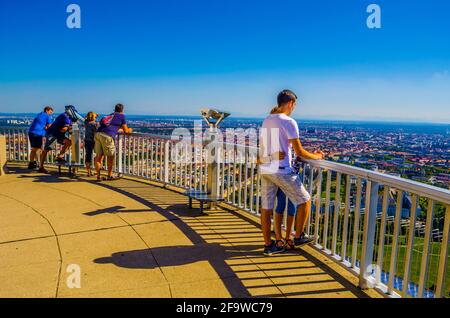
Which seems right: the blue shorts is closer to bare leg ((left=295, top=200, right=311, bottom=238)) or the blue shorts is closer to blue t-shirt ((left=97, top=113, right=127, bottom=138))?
bare leg ((left=295, top=200, right=311, bottom=238))

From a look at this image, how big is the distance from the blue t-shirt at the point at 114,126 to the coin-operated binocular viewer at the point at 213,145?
2994 mm

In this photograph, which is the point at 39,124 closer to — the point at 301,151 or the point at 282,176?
the point at 282,176

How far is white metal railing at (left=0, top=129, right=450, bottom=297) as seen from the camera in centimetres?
299

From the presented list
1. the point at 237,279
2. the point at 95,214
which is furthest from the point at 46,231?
the point at 237,279

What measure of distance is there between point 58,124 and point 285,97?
732 cm

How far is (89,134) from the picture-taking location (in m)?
9.28

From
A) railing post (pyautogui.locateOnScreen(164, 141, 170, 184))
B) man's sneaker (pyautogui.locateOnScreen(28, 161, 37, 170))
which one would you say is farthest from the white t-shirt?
man's sneaker (pyautogui.locateOnScreen(28, 161, 37, 170))

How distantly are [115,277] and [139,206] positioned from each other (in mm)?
2816

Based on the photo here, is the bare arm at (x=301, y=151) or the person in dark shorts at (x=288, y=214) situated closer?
the bare arm at (x=301, y=151)

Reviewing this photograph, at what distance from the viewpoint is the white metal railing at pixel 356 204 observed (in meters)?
2.99

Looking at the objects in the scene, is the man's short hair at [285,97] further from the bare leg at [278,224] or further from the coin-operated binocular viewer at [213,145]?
the coin-operated binocular viewer at [213,145]

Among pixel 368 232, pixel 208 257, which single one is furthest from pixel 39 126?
pixel 368 232

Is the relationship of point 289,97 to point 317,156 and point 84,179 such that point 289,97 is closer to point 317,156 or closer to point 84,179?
point 317,156

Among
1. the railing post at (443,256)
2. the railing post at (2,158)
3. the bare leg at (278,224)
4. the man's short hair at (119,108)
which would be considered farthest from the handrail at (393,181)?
the railing post at (2,158)
